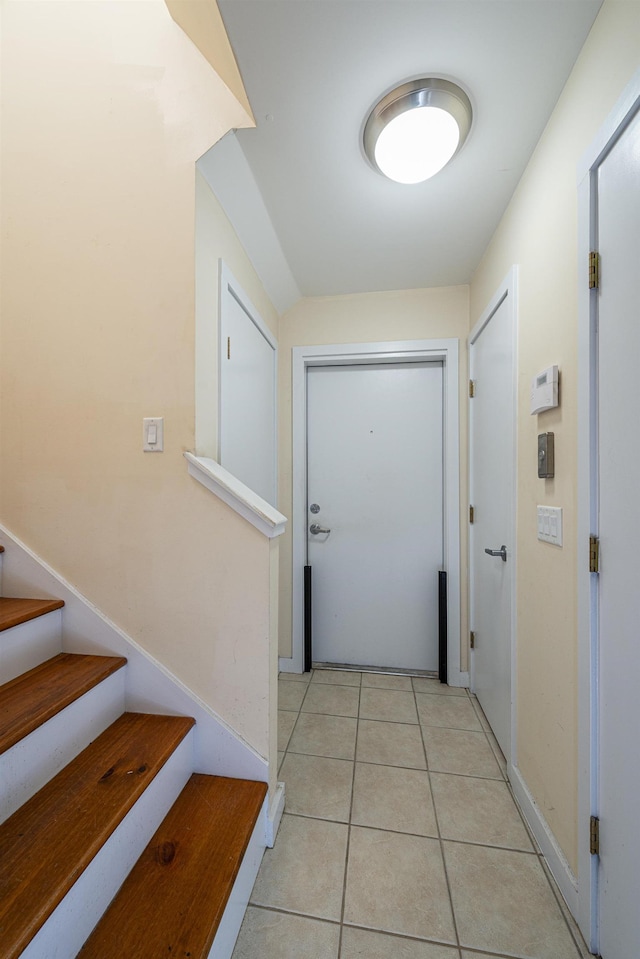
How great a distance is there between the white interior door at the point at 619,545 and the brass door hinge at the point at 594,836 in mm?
14

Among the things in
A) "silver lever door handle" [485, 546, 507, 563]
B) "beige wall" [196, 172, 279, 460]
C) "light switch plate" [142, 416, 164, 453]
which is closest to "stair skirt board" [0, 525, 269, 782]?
"light switch plate" [142, 416, 164, 453]

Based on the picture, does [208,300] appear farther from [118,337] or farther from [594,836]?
[594,836]

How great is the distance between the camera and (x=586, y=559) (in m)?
0.98

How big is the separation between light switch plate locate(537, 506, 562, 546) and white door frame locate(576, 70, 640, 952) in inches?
5.1

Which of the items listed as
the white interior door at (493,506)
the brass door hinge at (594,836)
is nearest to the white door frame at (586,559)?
the brass door hinge at (594,836)

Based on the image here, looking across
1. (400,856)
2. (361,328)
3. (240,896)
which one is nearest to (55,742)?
(240,896)

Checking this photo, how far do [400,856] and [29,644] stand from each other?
1369 millimetres

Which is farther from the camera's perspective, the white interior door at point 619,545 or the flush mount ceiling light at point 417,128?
the flush mount ceiling light at point 417,128

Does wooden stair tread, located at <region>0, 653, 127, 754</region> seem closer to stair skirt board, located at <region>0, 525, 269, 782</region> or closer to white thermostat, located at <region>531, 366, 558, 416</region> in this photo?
stair skirt board, located at <region>0, 525, 269, 782</region>

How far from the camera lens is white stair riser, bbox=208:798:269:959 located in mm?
846

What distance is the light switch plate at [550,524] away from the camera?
1138mm

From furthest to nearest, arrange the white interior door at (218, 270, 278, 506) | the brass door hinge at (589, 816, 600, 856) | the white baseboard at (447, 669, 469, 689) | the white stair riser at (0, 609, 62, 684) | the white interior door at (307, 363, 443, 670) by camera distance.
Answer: the white interior door at (307, 363, 443, 670) < the white baseboard at (447, 669, 469, 689) < the white interior door at (218, 270, 278, 506) < the white stair riser at (0, 609, 62, 684) < the brass door hinge at (589, 816, 600, 856)

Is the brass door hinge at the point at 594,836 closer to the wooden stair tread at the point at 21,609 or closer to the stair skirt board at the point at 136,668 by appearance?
the stair skirt board at the point at 136,668

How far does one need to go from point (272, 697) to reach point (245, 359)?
1431mm
